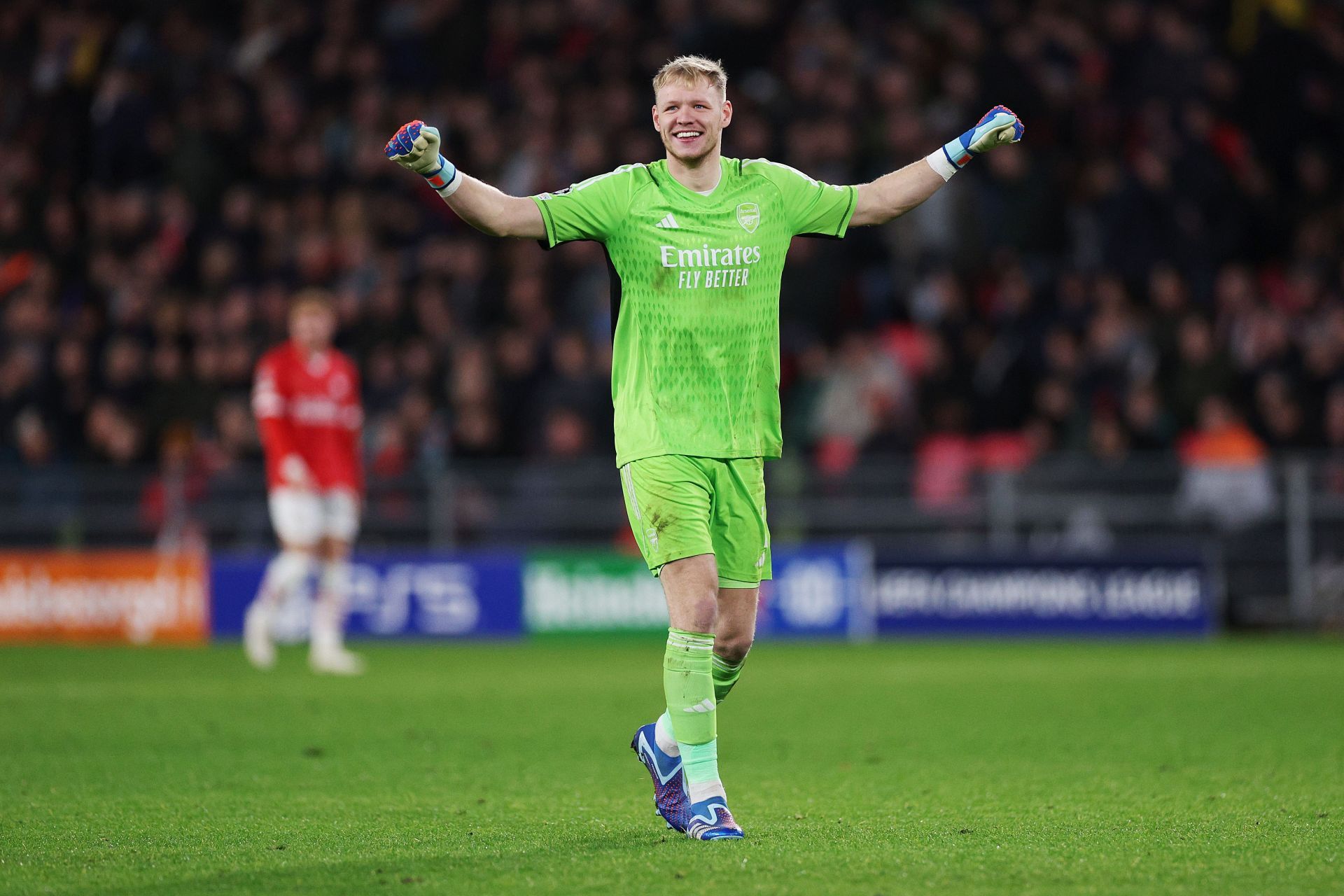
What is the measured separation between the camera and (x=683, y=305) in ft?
19.8

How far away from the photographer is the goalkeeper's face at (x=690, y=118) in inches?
233

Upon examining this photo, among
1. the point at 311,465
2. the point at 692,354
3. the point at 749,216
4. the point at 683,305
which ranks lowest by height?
the point at 311,465

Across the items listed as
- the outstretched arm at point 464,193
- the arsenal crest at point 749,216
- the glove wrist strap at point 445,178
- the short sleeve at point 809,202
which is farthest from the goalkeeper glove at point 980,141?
the glove wrist strap at point 445,178

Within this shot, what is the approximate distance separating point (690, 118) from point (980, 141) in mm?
1029

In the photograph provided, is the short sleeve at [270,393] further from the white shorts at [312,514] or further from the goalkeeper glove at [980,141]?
the goalkeeper glove at [980,141]

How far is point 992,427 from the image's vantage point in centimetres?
1678

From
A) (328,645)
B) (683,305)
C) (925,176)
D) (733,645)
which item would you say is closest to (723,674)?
(733,645)

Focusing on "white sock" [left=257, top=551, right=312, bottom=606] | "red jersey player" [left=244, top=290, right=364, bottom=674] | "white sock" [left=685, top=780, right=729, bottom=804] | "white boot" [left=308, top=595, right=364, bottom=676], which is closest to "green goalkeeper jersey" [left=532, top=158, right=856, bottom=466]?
"white sock" [left=685, top=780, right=729, bottom=804]

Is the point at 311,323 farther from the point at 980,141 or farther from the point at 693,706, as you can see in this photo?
the point at 693,706

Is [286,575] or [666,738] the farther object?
[286,575]

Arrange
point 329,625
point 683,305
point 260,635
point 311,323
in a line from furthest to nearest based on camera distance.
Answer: point 260,635 → point 329,625 → point 311,323 → point 683,305

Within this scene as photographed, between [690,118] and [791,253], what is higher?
[791,253]

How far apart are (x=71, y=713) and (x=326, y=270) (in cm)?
979

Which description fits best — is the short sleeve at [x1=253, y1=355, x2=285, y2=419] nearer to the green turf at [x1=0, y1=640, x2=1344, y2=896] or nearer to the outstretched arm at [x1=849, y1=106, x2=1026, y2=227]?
the green turf at [x1=0, y1=640, x2=1344, y2=896]
